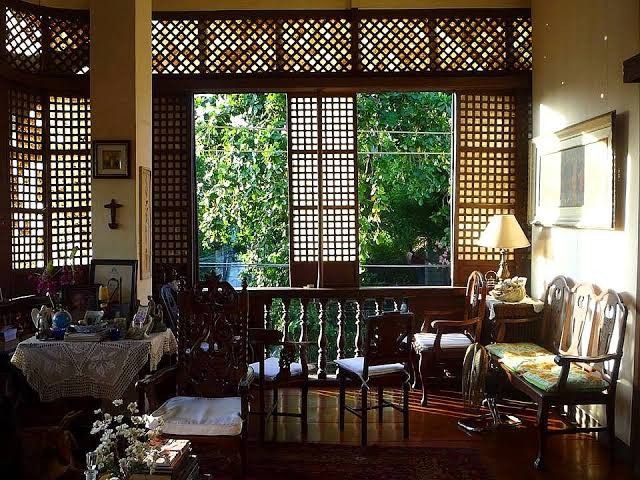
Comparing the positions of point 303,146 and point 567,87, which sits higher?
point 567,87

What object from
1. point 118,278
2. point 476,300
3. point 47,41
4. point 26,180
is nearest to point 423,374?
point 476,300

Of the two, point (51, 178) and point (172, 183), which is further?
point (172, 183)

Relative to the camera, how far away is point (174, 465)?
2734 millimetres

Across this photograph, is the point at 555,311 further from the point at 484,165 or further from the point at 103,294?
the point at 103,294

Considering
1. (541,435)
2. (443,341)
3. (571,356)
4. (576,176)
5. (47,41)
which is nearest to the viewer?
(541,435)

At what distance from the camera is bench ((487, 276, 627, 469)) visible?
411 centimetres

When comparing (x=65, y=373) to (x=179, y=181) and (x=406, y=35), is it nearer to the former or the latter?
(x=179, y=181)

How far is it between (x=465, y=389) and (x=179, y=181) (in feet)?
10.3

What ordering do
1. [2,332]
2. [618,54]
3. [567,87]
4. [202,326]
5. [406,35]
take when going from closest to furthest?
[202,326] < [618,54] < [2,332] < [567,87] < [406,35]

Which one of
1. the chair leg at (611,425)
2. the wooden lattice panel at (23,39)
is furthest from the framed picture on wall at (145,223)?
the chair leg at (611,425)

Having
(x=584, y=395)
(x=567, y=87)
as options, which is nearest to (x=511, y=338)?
(x=584, y=395)

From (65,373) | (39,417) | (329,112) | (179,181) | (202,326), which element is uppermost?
(329,112)

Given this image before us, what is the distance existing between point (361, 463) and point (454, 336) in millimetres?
1788

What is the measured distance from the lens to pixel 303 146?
6098mm
